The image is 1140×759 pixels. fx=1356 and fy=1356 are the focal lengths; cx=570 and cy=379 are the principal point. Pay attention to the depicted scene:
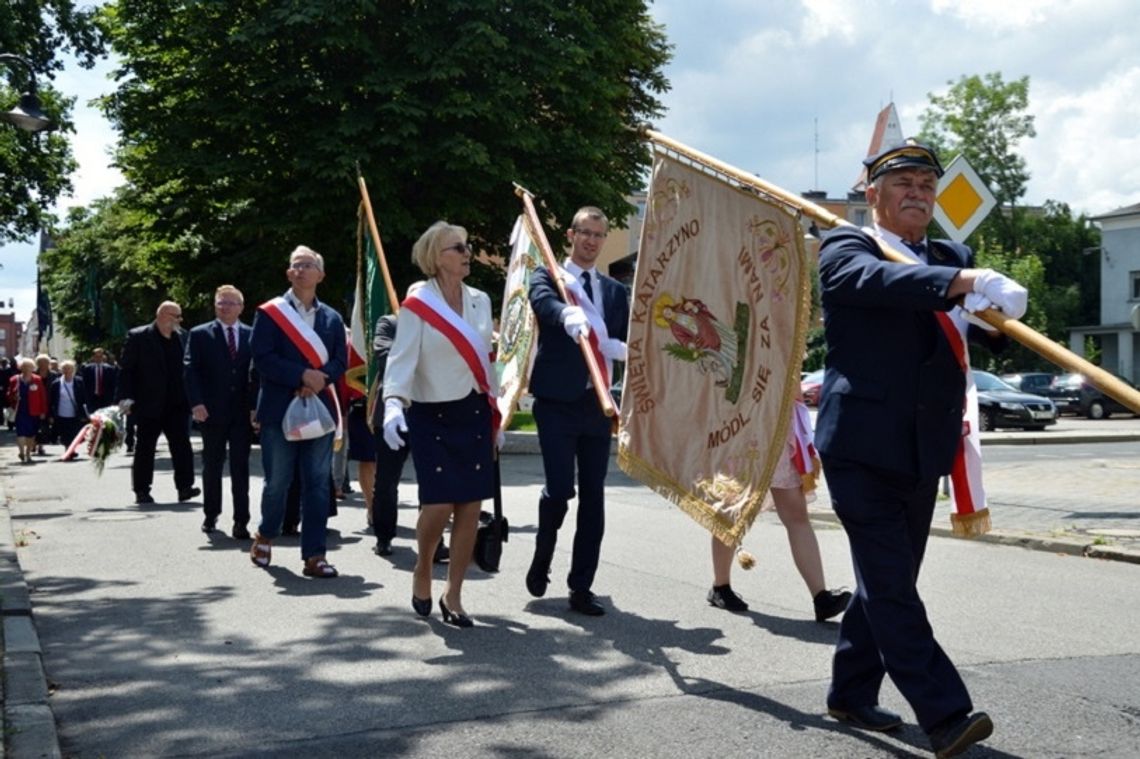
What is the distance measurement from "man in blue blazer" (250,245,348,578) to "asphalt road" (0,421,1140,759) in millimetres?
497

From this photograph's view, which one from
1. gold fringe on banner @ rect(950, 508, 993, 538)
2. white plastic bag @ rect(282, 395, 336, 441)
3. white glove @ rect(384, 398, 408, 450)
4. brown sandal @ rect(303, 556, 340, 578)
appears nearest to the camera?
gold fringe on banner @ rect(950, 508, 993, 538)

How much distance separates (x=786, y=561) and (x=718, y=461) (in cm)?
389

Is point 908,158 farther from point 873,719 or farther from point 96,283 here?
point 96,283

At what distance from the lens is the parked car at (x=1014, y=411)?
32500 millimetres

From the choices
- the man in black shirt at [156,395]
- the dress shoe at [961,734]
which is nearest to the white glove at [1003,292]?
the dress shoe at [961,734]

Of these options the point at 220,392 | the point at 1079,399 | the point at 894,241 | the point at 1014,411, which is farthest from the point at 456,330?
the point at 1079,399

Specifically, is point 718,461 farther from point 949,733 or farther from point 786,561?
point 786,561

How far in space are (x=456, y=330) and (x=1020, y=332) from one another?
3.38m

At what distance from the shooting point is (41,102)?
113 ft

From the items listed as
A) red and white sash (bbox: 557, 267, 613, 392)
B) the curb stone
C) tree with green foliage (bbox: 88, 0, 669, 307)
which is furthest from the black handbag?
tree with green foliage (bbox: 88, 0, 669, 307)

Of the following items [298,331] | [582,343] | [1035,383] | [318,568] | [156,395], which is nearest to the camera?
[582,343]

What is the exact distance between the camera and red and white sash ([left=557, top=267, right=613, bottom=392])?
6824 millimetres

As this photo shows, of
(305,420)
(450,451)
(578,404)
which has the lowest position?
(450,451)

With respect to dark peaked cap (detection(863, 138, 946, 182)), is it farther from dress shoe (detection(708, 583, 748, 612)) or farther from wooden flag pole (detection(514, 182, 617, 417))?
A: dress shoe (detection(708, 583, 748, 612))
